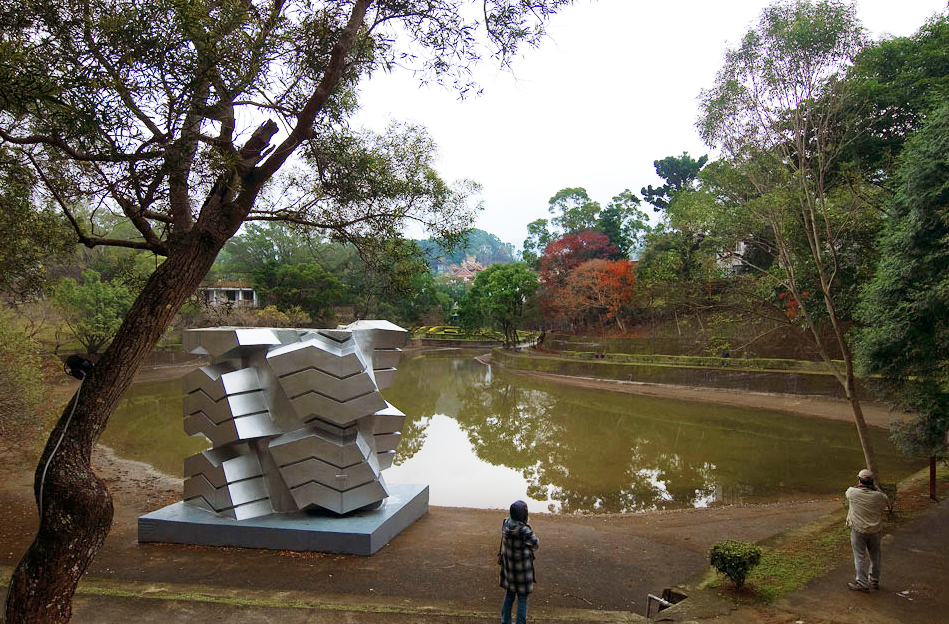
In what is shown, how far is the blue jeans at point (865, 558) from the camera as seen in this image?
16.5 feet

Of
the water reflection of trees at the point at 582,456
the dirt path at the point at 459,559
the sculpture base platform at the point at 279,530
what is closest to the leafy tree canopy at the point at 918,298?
the dirt path at the point at 459,559

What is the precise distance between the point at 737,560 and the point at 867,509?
1.24 meters

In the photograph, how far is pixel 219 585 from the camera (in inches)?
203

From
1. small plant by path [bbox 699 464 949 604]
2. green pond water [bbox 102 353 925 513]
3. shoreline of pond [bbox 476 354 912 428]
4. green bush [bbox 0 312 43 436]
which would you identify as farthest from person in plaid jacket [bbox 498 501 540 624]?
shoreline of pond [bbox 476 354 912 428]

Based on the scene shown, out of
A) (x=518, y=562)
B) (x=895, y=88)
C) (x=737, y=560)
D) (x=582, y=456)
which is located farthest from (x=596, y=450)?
(x=895, y=88)

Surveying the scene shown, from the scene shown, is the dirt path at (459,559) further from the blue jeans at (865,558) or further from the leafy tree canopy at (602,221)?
the leafy tree canopy at (602,221)

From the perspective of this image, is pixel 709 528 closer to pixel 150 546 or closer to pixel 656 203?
pixel 150 546

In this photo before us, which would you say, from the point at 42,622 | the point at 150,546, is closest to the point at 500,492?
the point at 150,546

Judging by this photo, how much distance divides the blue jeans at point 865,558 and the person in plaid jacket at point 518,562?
2.96 m

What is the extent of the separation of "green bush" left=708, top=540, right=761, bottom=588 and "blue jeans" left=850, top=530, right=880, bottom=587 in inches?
35.7

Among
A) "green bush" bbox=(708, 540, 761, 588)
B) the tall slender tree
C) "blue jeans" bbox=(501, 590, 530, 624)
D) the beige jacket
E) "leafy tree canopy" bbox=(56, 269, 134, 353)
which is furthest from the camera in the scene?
"leafy tree canopy" bbox=(56, 269, 134, 353)

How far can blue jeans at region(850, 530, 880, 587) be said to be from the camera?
5.02m

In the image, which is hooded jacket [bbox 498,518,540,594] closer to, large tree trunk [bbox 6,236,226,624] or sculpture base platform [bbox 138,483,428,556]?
sculpture base platform [bbox 138,483,428,556]

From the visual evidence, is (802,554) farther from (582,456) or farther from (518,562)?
(582,456)
